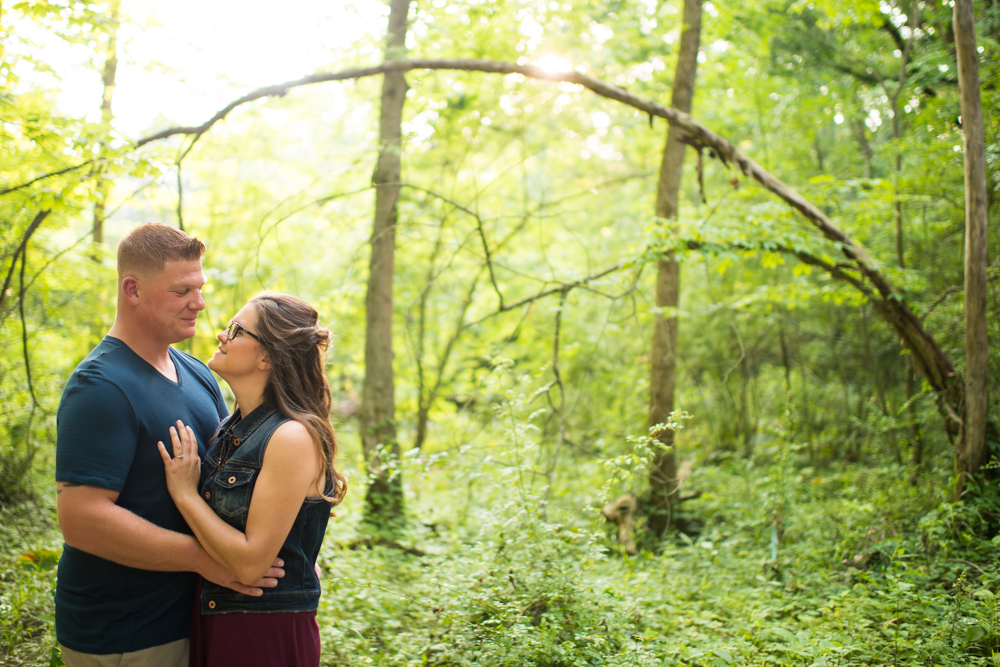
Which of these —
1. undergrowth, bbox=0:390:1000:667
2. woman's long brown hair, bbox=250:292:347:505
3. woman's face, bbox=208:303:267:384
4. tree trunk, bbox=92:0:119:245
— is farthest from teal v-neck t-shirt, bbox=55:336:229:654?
undergrowth, bbox=0:390:1000:667

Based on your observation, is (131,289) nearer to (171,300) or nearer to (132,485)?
Answer: (171,300)

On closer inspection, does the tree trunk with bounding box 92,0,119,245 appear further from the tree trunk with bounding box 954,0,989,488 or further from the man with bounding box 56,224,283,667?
the tree trunk with bounding box 954,0,989,488

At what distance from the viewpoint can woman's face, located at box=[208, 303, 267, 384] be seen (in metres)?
1.81

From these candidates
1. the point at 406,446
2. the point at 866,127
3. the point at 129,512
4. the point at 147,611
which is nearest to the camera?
the point at 129,512

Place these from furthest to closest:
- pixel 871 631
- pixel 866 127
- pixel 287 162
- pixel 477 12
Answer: pixel 287 162 < pixel 866 127 < pixel 477 12 < pixel 871 631

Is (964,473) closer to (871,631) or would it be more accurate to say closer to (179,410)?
(871,631)

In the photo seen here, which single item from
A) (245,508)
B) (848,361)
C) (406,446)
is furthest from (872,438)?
(245,508)

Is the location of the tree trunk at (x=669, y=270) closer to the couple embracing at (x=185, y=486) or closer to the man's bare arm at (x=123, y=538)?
the couple embracing at (x=185, y=486)

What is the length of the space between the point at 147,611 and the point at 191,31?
550cm

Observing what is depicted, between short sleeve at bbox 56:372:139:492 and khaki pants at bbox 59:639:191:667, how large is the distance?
0.53 meters

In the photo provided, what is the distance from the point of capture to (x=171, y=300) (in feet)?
6.05

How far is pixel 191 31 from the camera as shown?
5.38 m

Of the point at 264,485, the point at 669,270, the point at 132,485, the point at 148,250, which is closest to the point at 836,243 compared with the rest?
the point at 669,270

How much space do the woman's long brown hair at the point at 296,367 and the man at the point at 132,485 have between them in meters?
0.28
